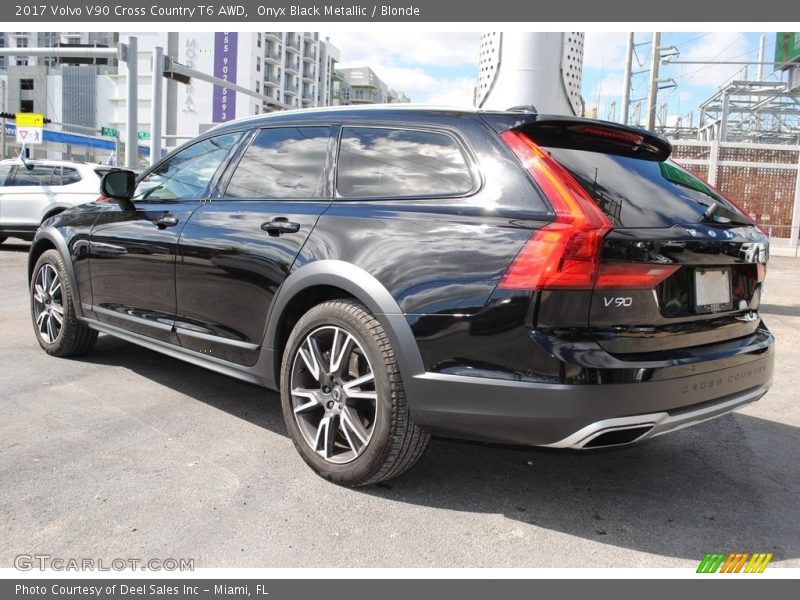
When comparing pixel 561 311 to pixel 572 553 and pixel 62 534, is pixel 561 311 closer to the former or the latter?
pixel 572 553

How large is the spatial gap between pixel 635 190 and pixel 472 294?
2.82 feet

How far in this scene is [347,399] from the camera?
122 inches

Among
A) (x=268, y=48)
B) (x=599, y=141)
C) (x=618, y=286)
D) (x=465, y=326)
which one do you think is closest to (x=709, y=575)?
(x=618, y=286)

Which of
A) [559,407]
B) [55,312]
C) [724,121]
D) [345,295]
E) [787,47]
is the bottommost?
[55,312]

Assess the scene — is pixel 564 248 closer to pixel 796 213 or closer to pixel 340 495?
pixel 340 495

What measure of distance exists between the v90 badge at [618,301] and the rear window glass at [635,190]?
0.28 metres

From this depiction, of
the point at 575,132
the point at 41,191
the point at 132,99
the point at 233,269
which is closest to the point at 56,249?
the point at 233,269

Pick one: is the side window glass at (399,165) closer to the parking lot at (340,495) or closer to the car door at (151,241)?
the car door at (151,241)

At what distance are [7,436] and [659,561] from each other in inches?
126

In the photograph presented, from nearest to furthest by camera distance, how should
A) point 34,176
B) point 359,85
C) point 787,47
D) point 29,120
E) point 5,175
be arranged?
point 34,176 → point 5,175 → point 29,120 → point 787,47 → point 359,85

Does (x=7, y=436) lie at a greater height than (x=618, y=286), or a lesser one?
lesser

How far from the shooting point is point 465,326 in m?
2.65

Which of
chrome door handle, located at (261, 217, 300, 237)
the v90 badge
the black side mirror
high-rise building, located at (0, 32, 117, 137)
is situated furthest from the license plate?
high-rise building, located at (0, 32, 117, 137)
